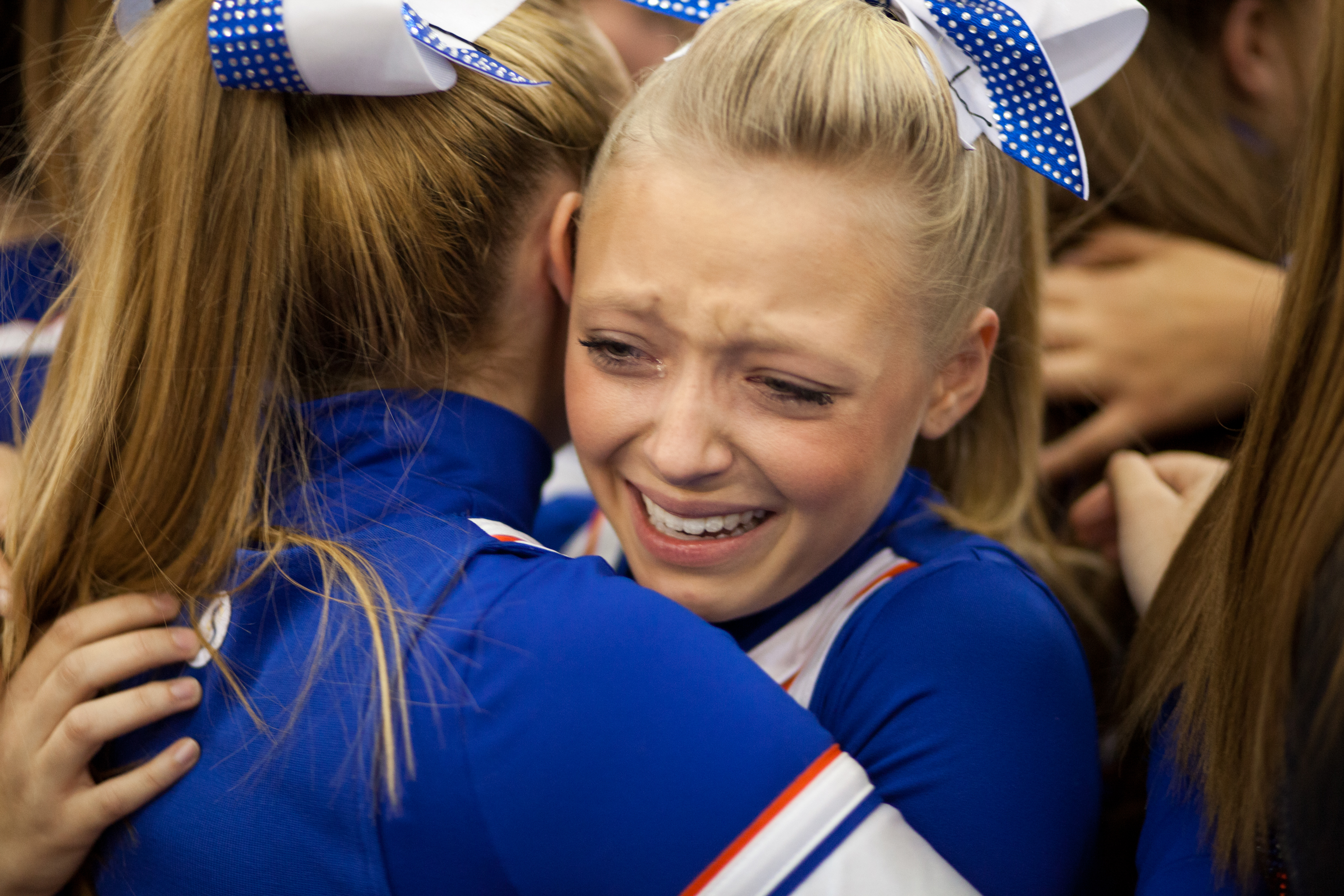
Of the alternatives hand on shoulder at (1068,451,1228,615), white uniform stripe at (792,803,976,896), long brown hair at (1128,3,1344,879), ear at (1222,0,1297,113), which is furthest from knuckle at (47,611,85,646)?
ear at (1222,0,1297,113)

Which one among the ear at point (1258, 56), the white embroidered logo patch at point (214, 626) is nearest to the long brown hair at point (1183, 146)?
the ear at point (1258, 56)

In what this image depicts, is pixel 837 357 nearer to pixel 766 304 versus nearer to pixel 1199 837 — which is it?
pixel 766 304

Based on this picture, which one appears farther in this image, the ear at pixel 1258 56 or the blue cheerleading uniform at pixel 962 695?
the ear at pixel 1258 56

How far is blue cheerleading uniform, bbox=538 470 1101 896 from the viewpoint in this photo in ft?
3.41

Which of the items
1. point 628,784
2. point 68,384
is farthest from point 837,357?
point 68,384

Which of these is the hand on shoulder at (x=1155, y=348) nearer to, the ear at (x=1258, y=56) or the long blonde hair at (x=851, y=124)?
the ear at (x=1258, y=56)

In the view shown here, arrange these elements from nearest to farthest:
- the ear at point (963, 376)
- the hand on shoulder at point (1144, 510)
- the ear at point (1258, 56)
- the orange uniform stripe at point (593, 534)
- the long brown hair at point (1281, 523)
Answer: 1. the long brown hair at point (1281, 523)
2. the ear at point (963, 376)
3. the hand on shoulder at point (1144, 510)
4. the orange uniform stripe at point (593, 534)
5. the ear at point (1258, 56)

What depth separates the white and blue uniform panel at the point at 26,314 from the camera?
1442 mm

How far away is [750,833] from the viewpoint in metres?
0.87

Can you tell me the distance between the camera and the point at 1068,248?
200 cm

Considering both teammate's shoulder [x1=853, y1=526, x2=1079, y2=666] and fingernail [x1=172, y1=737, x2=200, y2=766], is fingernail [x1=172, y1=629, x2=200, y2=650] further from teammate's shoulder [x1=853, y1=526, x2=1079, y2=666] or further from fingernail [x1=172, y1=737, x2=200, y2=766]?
teammate's shoulder [x1=853, y1=526, x2=1079, y2=666]

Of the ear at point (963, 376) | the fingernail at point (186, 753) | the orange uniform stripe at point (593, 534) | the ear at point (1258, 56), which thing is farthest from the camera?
the ear at point (1258, 56)

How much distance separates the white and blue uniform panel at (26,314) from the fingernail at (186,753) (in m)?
0.58

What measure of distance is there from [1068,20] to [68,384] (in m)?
1.08
